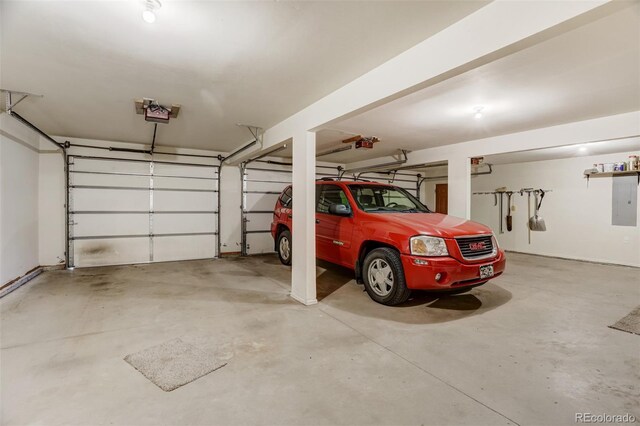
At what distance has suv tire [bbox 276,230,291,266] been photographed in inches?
232

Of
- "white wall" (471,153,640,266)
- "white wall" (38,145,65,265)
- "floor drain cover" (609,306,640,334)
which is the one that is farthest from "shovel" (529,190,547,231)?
"white wall" (38,145,65,265)

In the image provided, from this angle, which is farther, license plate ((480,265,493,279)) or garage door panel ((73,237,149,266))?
garage door panel ((73,237,149,266))

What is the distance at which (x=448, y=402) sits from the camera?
6.17ft

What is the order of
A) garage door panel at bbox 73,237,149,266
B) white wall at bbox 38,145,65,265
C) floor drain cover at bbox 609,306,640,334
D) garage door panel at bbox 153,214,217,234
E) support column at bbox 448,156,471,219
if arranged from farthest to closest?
garage door panel at bbox 153,214,217,234, garage door panel at bbox 73,237,149,266, support column at bbox 448,156,471,219, white wall at bbox 38,145,65,265, floor drain cover at bbox 609,306,640,334

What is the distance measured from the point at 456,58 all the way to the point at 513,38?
→ 36 cm

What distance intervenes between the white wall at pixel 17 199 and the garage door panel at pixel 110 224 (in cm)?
65

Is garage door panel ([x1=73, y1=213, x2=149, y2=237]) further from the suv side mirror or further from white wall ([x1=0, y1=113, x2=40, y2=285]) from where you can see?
the suv side mirror

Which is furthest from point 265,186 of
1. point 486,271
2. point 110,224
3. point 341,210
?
point 486,271

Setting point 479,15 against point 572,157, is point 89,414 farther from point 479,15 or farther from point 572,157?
point 572,157

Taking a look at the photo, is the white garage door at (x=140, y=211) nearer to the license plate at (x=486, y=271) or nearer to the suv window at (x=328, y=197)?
the suv window at (x=328, y=197)

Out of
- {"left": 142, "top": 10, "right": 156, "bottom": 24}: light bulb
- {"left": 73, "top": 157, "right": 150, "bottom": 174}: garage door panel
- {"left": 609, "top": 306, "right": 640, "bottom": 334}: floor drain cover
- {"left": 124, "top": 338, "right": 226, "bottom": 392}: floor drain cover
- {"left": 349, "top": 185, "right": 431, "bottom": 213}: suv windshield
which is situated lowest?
{"left": 609, "top": 306, "right": 640, "bottom": 334}: floor drain cover

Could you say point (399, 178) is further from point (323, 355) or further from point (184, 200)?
point (323, 355)

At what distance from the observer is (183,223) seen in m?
6.82

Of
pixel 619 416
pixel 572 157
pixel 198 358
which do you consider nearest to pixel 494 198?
Answer: pixel 572 157
